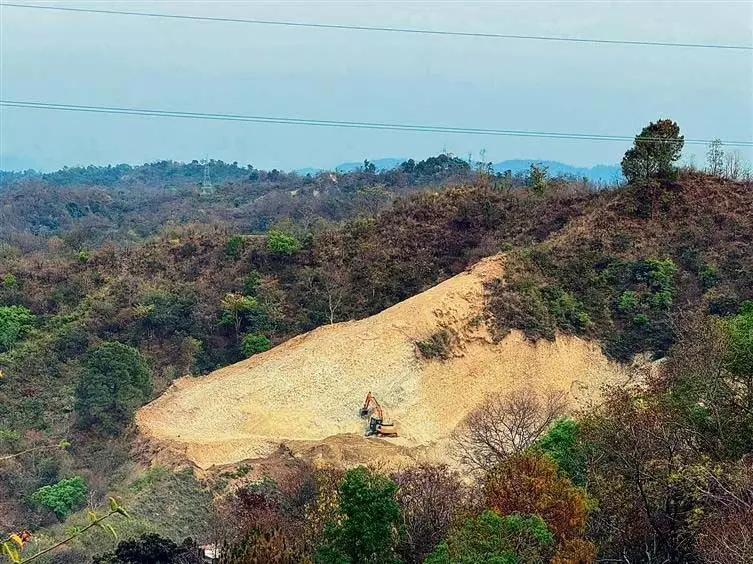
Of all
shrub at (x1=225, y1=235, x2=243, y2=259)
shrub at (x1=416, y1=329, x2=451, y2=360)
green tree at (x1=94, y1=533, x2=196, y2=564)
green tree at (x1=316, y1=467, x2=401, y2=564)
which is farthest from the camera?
shrub at (x1=225, y1=235, x2=243, y2=259)

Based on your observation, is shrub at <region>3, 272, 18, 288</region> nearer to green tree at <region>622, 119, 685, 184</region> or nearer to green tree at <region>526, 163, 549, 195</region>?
green tree at <region>526, 163, 549, 195</region>

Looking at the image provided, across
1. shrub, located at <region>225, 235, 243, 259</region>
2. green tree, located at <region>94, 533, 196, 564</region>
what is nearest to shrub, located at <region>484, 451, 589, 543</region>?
green tree, located at <region>94, 533, 196, 564</region>

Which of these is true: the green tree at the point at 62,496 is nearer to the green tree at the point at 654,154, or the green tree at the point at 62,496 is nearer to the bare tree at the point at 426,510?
the bare tree at the point at 426,510

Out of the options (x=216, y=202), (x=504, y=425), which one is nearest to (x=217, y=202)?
(x=216, y=202)

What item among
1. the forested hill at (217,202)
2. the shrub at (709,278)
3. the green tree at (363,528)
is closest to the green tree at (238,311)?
the shrub at (709,278)

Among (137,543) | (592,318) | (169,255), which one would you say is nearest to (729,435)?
(137,543)

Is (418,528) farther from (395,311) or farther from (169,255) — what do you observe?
(169,255)
